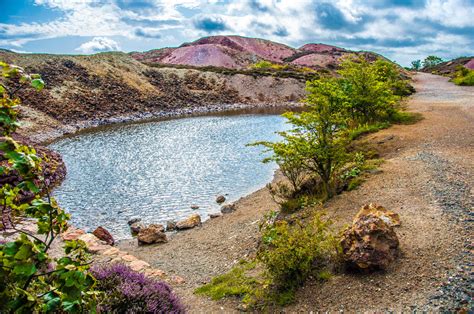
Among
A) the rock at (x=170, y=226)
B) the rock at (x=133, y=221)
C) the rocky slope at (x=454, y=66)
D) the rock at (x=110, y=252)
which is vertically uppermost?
the rocky slope at (x=454, y=66)

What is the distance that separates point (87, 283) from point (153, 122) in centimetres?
4412

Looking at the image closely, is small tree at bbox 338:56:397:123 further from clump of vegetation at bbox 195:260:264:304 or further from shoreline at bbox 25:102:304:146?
shoreline at bbox 25:102:304:146

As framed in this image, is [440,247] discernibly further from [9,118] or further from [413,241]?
[9,118]

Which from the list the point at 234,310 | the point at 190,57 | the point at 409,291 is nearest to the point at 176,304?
the point at 234,310

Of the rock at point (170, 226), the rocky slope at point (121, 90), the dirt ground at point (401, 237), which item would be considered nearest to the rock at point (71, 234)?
the dirt ground at point (401, 237)

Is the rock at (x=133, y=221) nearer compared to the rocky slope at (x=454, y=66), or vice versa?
the rock at (x=133, y=221)

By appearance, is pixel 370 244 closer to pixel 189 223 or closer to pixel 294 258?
pixel 294 258

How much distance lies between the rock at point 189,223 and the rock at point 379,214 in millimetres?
8154

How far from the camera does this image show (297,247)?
7.11 metres

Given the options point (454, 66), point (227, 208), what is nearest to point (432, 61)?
point (454, 66)

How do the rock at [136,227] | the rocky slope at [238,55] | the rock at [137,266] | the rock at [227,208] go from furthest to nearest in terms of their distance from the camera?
the rocky slope at [238,55], the rock at [227,208], the rock at [136,227], the rock at [137,266]

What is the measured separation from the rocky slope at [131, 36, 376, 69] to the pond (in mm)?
80056

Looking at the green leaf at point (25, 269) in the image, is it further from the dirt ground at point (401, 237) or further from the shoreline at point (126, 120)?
the shoreline at point (126, 120)

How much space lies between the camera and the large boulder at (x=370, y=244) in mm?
6590
